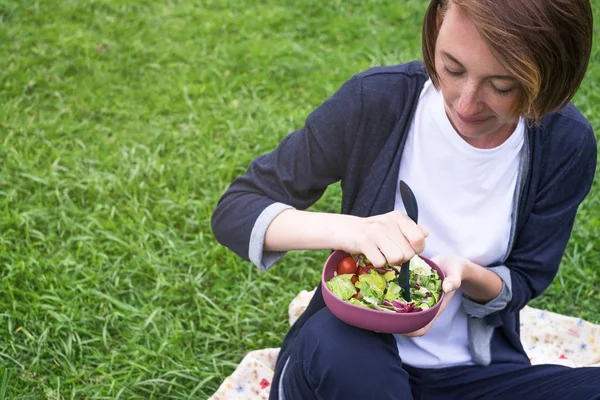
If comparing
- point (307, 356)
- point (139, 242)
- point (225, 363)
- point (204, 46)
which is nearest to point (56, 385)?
point (225, 363)

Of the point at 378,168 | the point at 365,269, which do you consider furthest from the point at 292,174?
the point at 365,269

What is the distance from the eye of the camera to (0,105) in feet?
12.8

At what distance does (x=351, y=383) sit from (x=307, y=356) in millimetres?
122

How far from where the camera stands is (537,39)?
1.58 m

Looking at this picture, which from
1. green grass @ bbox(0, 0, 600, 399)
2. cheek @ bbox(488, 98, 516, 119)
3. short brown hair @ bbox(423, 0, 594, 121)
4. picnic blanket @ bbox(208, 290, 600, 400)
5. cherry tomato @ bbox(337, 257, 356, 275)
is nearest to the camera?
short brown hair @ bbox(423, 0, 594, 121)

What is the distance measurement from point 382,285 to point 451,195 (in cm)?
34

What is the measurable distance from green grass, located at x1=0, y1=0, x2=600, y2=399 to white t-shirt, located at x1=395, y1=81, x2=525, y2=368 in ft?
2.99

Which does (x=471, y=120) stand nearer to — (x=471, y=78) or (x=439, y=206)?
(x=471, y=78)

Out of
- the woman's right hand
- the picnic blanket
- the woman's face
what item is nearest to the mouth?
the woman's face

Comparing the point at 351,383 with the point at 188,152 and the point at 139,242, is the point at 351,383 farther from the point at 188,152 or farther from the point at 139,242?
the point at 188,152

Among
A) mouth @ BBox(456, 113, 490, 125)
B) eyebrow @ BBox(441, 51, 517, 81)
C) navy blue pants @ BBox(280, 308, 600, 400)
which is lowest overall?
navy blue pants @ BBox(280, 308, 600, 400)

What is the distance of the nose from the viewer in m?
1.67

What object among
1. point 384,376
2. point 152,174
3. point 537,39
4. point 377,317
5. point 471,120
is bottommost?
point 152,174

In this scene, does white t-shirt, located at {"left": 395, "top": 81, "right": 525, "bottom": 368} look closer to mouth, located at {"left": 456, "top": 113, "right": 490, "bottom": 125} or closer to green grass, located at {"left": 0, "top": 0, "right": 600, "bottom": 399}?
mouth, located at {"left": 456, "top": 113, "right": 490, "bottom": 125}
